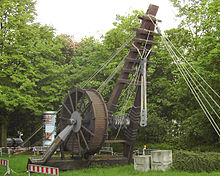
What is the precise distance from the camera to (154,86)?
29.1 m

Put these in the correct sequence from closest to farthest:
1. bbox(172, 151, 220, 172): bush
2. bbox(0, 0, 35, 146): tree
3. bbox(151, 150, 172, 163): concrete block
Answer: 1. bbox(172, 151, 220, 172): bush
2. bbox(151, 150, 172, 163): concrete block
3. bbox(0, 0, 35, 146): tree

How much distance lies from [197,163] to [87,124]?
18.9 feet

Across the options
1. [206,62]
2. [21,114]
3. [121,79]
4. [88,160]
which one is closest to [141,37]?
[121,79]

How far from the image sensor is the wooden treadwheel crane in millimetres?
15383

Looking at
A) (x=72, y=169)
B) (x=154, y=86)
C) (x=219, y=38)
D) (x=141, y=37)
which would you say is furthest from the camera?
(x=154, y=86)

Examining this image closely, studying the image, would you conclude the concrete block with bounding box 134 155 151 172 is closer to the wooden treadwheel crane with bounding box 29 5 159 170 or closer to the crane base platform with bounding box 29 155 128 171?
the wooden treadwheel crane with bounding box 29 5 159 170

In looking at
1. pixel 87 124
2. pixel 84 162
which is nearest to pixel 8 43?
pixel 87 124

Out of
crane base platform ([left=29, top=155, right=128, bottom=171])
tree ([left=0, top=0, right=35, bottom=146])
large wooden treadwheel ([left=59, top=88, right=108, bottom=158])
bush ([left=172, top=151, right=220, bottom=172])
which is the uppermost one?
tree ([left=0, top=0, right=35, bottom=146])

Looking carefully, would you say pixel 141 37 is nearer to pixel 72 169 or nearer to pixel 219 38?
pixel 219 38

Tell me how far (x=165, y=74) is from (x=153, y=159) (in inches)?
676

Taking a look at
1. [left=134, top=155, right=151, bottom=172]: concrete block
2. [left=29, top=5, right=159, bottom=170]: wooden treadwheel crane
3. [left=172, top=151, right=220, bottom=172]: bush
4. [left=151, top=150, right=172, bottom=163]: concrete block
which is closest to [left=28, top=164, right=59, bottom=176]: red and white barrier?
[left=29, top=5, right=159, bottom=170]: wooden treadwheel crane

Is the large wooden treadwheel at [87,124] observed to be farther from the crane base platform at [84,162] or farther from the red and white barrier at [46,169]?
the red and white barrier at [46,169]

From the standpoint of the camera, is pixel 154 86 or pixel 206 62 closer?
pixel 206 62

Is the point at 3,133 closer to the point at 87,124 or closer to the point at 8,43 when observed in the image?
the point at 8,43
